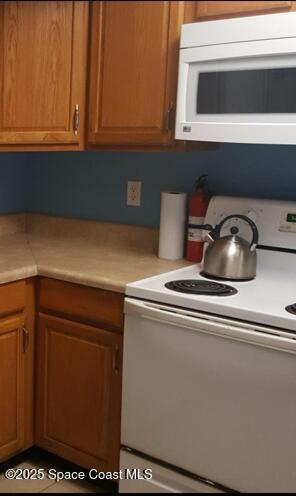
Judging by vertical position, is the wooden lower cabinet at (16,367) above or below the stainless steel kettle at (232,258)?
below

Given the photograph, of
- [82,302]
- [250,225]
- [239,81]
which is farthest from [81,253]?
[239,81]

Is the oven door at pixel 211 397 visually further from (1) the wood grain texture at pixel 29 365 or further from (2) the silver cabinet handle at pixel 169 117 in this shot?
(2) the silver cabinet handle at pixel 169 117

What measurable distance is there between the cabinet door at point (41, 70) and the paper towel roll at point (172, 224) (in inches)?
18.5

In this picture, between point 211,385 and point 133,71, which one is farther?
point 133,71

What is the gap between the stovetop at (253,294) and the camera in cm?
159

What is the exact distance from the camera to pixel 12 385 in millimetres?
2068

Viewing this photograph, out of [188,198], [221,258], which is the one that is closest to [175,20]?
[188,198]

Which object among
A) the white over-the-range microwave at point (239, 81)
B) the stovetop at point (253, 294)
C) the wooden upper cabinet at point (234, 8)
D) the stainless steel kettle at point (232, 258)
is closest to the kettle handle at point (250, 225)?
the stainless steel kettle at point (232, 258)

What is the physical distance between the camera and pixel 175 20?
198 centimetres

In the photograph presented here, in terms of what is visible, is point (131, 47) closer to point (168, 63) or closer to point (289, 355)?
point (168, 63)

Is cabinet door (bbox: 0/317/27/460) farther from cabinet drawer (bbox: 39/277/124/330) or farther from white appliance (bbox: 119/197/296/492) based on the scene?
white appliance (bbox: 119/197/296/492)

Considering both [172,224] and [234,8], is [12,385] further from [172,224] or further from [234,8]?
[234,8]

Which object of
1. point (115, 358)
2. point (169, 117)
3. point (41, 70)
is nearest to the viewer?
point (115, 358)

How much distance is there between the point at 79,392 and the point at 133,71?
121 cm
